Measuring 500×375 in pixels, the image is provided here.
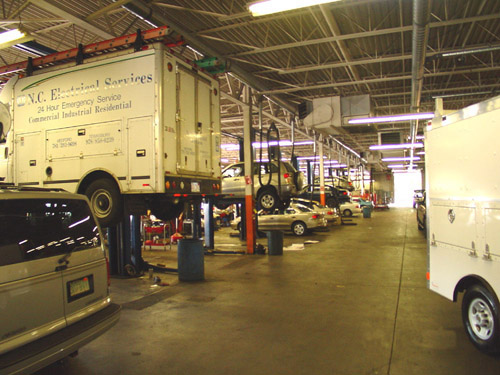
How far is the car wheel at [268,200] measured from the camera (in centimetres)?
1402

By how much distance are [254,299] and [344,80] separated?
10.0 m

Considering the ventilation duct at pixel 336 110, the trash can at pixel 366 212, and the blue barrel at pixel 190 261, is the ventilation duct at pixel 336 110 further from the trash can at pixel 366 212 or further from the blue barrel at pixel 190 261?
the trash can at pixel 366 212

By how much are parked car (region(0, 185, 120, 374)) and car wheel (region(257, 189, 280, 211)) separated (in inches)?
411

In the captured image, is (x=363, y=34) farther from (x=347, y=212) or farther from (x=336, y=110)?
(x=347, y=212)

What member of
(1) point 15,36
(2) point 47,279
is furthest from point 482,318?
(1) point 15,36

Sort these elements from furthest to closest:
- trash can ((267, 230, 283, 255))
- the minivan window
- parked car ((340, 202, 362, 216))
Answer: parked car ((340, 202, 362, 216)) → trash can ((267, 230, 283, 255)) → the minivan window

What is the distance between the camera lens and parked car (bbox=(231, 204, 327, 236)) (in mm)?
16500

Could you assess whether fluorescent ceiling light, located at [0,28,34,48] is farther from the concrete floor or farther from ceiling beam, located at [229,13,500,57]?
ceiling beam, located at [229,13,500,57]

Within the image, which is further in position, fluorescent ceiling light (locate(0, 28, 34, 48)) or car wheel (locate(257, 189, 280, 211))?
car wheel (locate(257, 189, 280, 211))

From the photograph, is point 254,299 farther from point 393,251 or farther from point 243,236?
point 243,236

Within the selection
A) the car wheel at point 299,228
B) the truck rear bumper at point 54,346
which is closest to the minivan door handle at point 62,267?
the truck rear bumper at point 54,346

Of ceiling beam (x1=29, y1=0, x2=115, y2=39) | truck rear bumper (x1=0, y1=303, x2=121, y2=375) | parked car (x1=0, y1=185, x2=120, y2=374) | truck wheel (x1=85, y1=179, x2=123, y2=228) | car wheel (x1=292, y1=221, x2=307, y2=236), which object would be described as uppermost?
ceiling beam (x1=29, y1=0, x2=115, y2=39)

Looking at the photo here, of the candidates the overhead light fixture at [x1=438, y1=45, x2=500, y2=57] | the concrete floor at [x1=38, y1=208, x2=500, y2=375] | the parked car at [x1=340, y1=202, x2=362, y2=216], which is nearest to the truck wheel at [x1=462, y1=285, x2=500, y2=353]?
the concrete floor at [x1=38, y1=208, x2=500, y2=375]

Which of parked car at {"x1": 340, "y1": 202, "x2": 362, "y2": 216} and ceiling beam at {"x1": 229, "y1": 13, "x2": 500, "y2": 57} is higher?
ceiling beam at {"x1": 229, "y1": 13, "x2": 500, "y2": 57}
